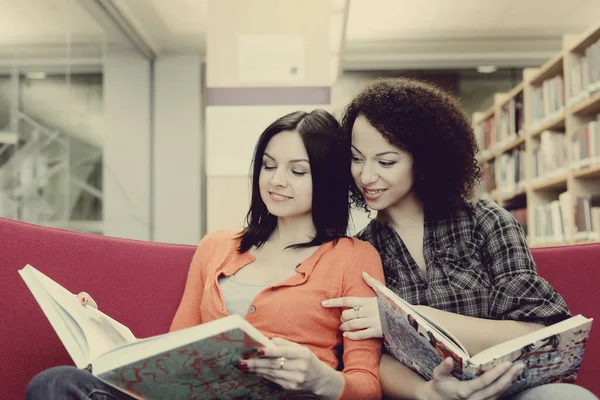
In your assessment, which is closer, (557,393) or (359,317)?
(557,393)

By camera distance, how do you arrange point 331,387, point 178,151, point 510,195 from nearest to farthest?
1. point 331,387
2. point 510,195
3. point 178,151

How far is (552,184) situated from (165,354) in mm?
3474

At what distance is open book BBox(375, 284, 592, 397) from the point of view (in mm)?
929

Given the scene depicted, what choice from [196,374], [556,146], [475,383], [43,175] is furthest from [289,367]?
[43,175]

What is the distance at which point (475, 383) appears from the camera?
98 cm

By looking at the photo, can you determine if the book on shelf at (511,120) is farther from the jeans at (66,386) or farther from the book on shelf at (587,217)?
the jeans at (66,386)

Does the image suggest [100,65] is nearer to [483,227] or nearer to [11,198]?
[11,198]

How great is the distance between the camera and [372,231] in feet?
4.82

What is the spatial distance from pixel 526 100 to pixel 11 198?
10.8 feet

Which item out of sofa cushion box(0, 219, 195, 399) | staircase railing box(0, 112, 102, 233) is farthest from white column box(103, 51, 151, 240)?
sofa cushion box(0, 219, 195, 399)

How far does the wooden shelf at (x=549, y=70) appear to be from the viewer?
12.1 feet

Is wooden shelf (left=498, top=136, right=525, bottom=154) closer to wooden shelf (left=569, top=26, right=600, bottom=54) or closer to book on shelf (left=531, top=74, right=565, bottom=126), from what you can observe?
book on shelf (left=531, top=74, right=565, bottom=126)

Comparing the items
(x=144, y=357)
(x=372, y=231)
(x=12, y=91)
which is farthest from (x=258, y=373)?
(x=12, y=91)

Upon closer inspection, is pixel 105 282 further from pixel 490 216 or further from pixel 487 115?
pixel 487 115
